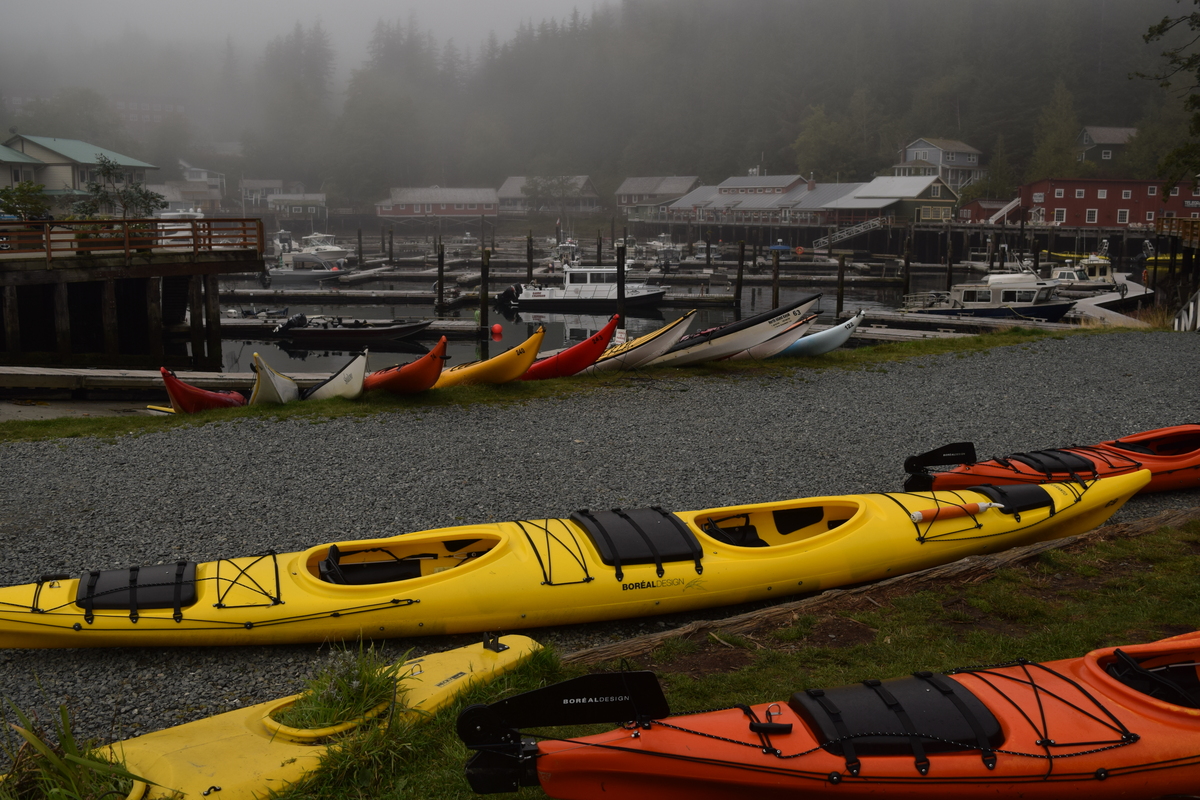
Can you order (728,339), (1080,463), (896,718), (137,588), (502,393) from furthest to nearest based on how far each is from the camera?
1. (728,339)
2. (502,393)
3. (1080,463)
4. (137,588)
5. (896,718)

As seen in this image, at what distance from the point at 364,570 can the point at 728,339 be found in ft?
35.2

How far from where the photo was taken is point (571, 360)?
15305 mm

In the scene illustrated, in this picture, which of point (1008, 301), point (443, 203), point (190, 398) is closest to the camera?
point (190, 398)

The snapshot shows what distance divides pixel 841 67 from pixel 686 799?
13969cm

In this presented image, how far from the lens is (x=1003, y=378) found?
1493 cm

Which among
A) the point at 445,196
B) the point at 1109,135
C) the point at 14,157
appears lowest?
the point at 14,157

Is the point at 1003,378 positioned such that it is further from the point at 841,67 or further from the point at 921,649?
the point at 841,67

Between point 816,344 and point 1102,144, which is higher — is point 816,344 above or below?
below

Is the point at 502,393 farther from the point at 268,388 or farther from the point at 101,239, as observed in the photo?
the point at 101,239

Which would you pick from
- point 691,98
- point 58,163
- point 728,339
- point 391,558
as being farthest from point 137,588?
point 691,98

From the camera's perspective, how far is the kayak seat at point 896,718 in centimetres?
356

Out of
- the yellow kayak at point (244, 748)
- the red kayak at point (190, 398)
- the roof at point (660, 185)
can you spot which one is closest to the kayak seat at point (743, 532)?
the yellow kayak at point (244, 748)

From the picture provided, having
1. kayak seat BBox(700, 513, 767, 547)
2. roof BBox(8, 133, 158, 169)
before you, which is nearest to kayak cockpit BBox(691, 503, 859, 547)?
kayak seat BBox(700, 513, 767, 547)

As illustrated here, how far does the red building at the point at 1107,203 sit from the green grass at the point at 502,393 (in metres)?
50.0
